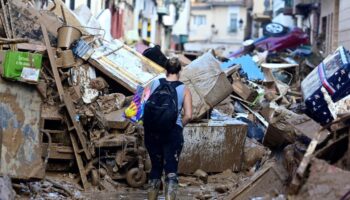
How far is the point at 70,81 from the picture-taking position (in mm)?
9445

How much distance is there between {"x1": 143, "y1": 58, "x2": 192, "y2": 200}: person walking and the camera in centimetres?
718

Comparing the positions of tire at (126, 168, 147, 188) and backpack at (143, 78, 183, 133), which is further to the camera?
tire at (126, 168, 147, 188)

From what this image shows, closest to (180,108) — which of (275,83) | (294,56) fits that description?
(275,83)

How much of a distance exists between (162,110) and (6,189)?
1.72 metres

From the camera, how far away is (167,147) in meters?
7.32

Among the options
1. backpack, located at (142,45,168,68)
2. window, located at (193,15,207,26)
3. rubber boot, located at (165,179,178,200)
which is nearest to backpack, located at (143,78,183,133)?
rubber boot, located at (165,179,178,200)

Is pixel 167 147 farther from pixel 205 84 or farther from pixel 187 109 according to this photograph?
pixel 205 84

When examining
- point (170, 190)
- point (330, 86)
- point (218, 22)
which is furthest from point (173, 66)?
point (218, 22)

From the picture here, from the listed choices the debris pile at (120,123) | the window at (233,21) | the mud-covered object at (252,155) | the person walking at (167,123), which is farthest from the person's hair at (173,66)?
the window at (233,21)

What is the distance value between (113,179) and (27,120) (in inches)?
65.4

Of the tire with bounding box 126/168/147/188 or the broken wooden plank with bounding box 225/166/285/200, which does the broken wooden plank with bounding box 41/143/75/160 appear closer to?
the tire with bounding box 126/168/147/188

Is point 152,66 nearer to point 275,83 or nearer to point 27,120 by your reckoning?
point 27,120

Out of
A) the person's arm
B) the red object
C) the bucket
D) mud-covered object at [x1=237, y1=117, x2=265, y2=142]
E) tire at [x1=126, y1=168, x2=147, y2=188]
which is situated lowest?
tire at [x1=126, y1=168, x2=147, y2=188]

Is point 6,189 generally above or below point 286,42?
below
